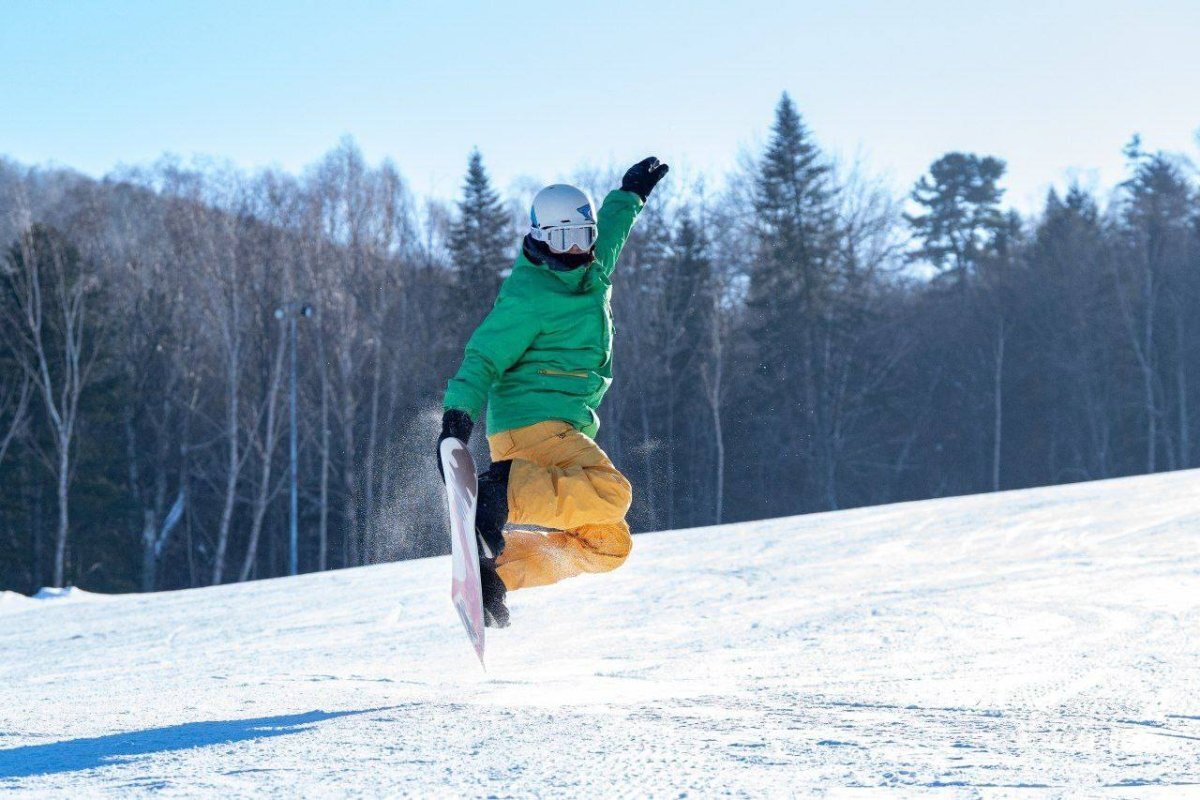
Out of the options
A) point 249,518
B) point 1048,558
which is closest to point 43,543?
point 249,518

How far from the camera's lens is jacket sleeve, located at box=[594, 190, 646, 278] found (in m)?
4.89

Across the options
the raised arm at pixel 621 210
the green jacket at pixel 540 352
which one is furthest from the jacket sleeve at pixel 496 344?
the raised arm at pixel 621 210

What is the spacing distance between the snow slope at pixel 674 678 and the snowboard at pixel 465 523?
0.29 m

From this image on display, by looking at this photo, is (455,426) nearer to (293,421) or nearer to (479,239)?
(293,421)

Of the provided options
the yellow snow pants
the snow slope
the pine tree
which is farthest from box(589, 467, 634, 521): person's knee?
the pine tree

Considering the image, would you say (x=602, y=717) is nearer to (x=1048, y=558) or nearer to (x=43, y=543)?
(x=1048, y=558)

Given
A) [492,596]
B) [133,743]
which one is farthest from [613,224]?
[133,743]

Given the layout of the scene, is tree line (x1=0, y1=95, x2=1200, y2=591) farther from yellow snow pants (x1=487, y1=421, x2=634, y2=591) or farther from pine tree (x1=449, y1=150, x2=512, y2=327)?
yellow snow pants (x1=487, y1=421, x2=634, y2=591)

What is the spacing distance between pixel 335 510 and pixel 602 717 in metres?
34.1

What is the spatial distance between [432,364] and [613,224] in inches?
1255

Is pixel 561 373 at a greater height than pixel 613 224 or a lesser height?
lesser

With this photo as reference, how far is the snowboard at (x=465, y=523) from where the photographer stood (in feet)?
14.2

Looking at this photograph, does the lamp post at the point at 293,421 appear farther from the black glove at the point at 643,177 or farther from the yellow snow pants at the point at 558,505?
the yellow snow pants at the point at 558,505

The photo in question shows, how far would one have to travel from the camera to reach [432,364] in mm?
36562
